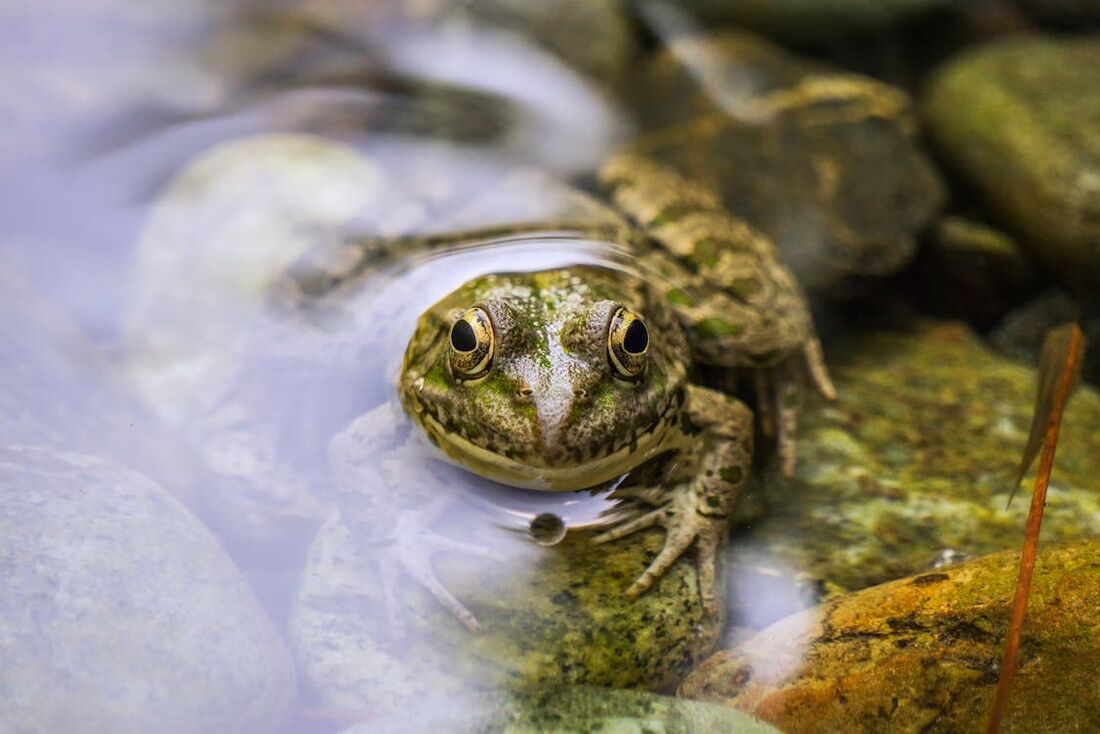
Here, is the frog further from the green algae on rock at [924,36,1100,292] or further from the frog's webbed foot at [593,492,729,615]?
the green algae on rock at [924,36,1100,292]

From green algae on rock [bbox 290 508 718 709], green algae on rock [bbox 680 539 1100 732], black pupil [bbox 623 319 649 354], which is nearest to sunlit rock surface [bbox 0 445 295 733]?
green algae on rock [bbox 290 508 718 709]

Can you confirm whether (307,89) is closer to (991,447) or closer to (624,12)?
(624,12)

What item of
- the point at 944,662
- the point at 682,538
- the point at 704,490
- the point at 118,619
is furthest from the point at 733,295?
the point at 118,619

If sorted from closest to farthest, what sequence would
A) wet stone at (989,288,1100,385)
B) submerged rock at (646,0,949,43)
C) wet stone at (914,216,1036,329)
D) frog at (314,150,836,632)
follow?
1. frog at (314,150,836,632)
2. wet stone at (989,288,1100,385)
3. wet stone at (914,216,1036,329)
4. submerged rock at (646,0,949,43)

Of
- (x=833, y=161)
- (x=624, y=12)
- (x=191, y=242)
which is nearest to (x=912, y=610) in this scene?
(x=833, y=161)

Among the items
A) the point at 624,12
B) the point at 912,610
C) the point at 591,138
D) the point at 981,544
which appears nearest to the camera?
the point at 912,610

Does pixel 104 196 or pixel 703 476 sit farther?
pixel 104 196
